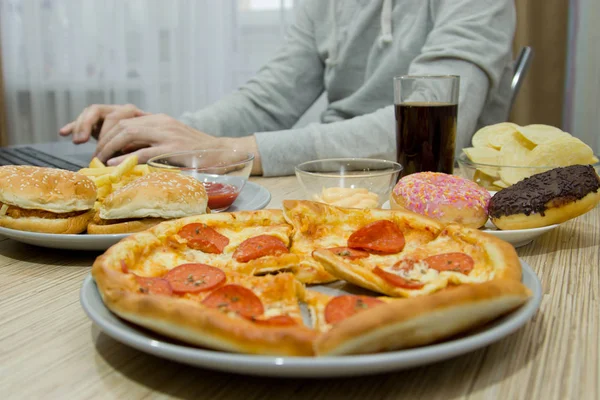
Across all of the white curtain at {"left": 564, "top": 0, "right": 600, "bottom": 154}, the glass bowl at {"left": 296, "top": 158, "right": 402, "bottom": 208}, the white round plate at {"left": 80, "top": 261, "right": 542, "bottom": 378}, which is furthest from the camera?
the white curtain at {"left": 564, "top": 0, "right": 600, "bottom": 154}

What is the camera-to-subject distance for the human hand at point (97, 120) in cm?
215

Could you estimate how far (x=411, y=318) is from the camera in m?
0.54

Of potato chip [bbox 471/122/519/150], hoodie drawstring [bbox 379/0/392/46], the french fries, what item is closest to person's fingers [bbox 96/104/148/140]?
the french fries

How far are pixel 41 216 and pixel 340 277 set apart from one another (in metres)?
0.59

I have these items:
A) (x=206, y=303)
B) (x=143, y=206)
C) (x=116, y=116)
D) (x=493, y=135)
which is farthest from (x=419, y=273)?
(x=116, y=116)

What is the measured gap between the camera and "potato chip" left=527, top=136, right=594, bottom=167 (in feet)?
4.02

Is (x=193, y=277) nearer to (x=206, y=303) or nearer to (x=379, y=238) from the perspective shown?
(x=206, y=303)

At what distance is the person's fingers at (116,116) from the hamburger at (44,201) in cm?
112

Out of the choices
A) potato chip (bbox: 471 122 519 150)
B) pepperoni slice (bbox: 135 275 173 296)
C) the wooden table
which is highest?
potato chip (bbox: 471 122 519 150)

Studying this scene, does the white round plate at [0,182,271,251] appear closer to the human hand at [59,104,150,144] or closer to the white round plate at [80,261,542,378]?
the white round plate at [80,261,542,378]

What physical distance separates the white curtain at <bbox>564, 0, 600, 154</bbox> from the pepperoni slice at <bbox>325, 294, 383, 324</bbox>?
3.21 metres

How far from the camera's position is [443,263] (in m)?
0.74

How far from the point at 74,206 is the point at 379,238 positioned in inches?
21.5

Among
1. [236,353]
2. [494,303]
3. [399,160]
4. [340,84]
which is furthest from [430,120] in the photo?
[340,84]
